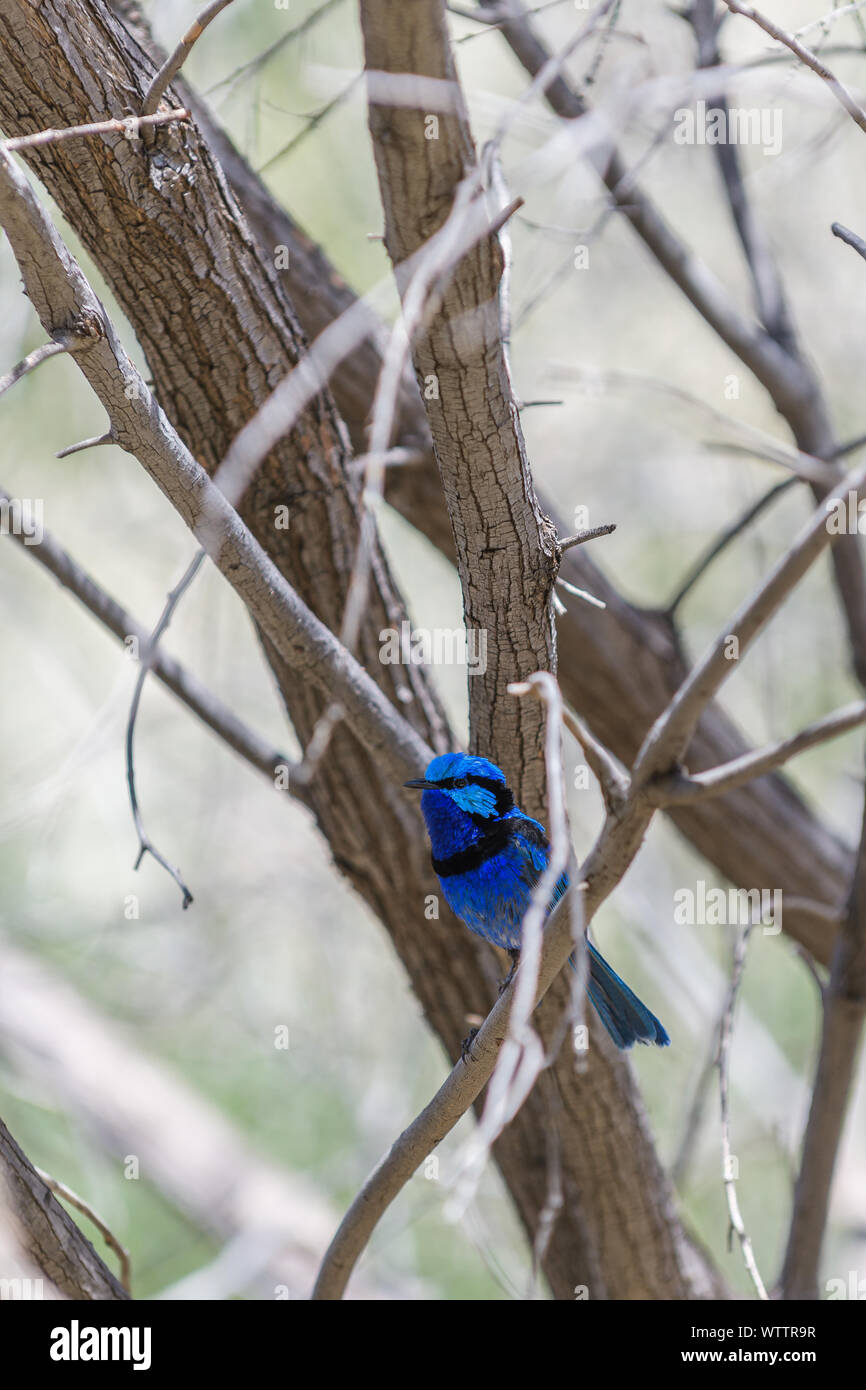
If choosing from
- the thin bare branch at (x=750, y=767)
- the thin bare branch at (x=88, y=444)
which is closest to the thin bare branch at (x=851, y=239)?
the thin bare branch at (x=750, y=767)

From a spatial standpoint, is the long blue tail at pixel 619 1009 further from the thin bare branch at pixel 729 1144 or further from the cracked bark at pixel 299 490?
the thin bare branch at pixel 729 1144

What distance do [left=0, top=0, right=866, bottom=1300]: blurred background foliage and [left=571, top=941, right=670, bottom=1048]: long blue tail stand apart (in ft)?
8.44

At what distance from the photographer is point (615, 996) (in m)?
3.02

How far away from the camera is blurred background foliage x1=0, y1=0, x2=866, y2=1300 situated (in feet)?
19.6

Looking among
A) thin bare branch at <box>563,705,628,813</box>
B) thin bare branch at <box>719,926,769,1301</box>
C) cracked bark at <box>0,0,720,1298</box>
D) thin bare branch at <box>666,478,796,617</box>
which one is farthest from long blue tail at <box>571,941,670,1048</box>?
thin bare branch at <box>666,478,796,617</box>

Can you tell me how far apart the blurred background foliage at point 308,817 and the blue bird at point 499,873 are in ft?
7.69

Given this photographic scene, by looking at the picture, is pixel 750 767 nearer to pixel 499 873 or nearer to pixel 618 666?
pixel 499 873

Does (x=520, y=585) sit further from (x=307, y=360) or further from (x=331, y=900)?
(x=331, y=900)

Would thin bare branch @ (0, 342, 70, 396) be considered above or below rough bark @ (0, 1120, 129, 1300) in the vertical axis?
above

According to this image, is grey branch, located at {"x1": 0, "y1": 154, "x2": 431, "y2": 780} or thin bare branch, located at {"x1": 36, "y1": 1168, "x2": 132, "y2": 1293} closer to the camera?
grey branch, located at {"x1": 0, "y1": 154, "x2": 431, "y2": 780}

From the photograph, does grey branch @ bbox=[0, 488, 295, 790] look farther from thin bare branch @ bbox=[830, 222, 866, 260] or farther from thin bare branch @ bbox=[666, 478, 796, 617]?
thin bare branch @ bbox=[830, 222, 866, 260]

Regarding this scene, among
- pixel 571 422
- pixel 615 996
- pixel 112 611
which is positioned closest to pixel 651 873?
pixel 571 422

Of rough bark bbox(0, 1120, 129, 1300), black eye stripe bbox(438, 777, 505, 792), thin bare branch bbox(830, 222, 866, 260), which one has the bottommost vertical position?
rough bark bbox(0, 1120, 129, 1300)

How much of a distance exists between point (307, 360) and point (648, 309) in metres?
6.03
